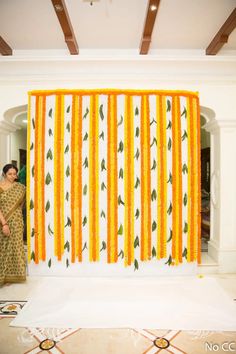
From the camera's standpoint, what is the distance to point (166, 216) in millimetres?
2971

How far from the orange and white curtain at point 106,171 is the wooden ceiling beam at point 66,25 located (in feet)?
1.55

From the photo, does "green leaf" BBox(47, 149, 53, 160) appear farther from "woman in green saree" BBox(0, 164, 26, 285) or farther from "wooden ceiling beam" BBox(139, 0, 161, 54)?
"wooden ceiling beam" BBox(139, 0, 161, 54)

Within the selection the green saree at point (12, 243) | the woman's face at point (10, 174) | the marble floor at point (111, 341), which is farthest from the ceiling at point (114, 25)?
the marble floor at point (111, 341)

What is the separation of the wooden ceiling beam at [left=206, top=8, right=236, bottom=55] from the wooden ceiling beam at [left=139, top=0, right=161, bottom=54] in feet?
2.24

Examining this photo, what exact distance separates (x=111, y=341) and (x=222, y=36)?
2.96 m

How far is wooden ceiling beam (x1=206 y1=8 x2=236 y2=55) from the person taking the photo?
2.22m

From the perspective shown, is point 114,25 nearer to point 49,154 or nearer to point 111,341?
point 49,154

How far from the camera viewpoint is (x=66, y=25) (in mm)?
2287

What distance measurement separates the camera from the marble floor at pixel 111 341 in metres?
1.78

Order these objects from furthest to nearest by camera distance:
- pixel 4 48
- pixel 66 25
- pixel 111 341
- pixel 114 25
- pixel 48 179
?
pixel 48 179 → pixel 4 48 → pixel 114 25 → pixel 66 25 → pixel 111 341

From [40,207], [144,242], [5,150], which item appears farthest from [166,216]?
[5,150]

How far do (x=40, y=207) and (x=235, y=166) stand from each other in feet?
8.23

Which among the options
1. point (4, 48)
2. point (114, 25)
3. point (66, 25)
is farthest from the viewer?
point (4, 48)

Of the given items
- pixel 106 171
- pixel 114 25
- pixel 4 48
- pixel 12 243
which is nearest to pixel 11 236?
pixel 12 243
